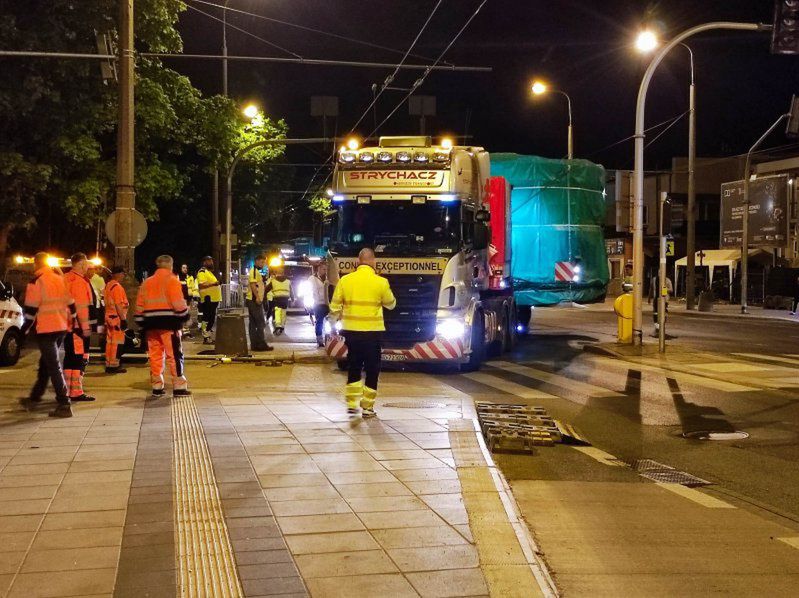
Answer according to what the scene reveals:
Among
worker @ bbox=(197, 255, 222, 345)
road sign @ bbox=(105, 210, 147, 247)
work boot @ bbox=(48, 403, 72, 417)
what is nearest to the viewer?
work boot @ bbox=(48, 403, 72, 417)

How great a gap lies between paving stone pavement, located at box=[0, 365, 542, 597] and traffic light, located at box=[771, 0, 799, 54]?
328 inches

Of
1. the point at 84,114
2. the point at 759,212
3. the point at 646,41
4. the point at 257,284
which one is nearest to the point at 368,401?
the point at 257,284

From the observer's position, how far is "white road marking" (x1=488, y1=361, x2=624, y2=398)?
13.5 meters

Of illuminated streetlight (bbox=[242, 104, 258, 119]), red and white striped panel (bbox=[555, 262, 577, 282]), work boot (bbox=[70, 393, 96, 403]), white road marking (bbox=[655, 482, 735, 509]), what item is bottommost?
white road marking (bbox=[655, 482, 735, 509])

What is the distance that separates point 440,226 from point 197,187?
844 inches

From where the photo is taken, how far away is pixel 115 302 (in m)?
14.4

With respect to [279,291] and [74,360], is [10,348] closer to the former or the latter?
[74,360]

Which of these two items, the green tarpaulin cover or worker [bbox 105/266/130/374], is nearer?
worker [bbox 105/266/130/374]

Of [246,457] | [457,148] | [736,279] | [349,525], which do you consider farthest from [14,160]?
[736,279]

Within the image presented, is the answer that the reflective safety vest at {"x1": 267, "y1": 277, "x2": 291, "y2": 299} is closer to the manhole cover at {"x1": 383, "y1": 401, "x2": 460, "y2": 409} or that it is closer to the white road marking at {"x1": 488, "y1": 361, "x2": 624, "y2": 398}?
the white road marking at {"x1": 488, "y1": 361, "x2": 624, "y2": 398}

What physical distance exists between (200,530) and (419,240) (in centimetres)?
988

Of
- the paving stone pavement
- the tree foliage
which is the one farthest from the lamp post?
the tree foliage

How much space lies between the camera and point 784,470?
8.34 m

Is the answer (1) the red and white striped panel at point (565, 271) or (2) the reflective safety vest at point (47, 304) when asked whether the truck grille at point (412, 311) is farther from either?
(1) the red and white striped panel at point (565, 271)
